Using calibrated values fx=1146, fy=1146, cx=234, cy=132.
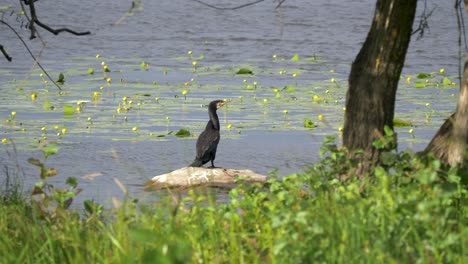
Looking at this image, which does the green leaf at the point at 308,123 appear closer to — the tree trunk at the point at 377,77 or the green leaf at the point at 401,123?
the green leaf at the point at 401,123

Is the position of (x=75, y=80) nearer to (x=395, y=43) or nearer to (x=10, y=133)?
(x=10, y=133)

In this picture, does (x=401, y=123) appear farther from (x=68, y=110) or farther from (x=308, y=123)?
(x=68, y=110)

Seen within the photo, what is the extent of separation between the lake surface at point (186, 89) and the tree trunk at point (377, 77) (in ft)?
1.72

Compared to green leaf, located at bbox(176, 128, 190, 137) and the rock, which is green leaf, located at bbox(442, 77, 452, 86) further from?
the rock

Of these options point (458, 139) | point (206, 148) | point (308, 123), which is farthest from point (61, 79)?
point (458, 139)

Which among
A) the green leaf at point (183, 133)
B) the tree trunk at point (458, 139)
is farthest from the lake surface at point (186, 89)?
the tree trunk at point (458, 139)

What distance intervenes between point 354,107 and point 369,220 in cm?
164

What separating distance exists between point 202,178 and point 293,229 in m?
4.82

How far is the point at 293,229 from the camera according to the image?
4625mm

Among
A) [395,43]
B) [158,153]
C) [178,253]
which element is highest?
[395,43]

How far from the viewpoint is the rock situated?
29.3 ft

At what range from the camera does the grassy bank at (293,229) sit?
444 cm

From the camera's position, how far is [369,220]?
481 cm

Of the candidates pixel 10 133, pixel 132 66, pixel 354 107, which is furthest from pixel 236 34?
pixel 354 107
